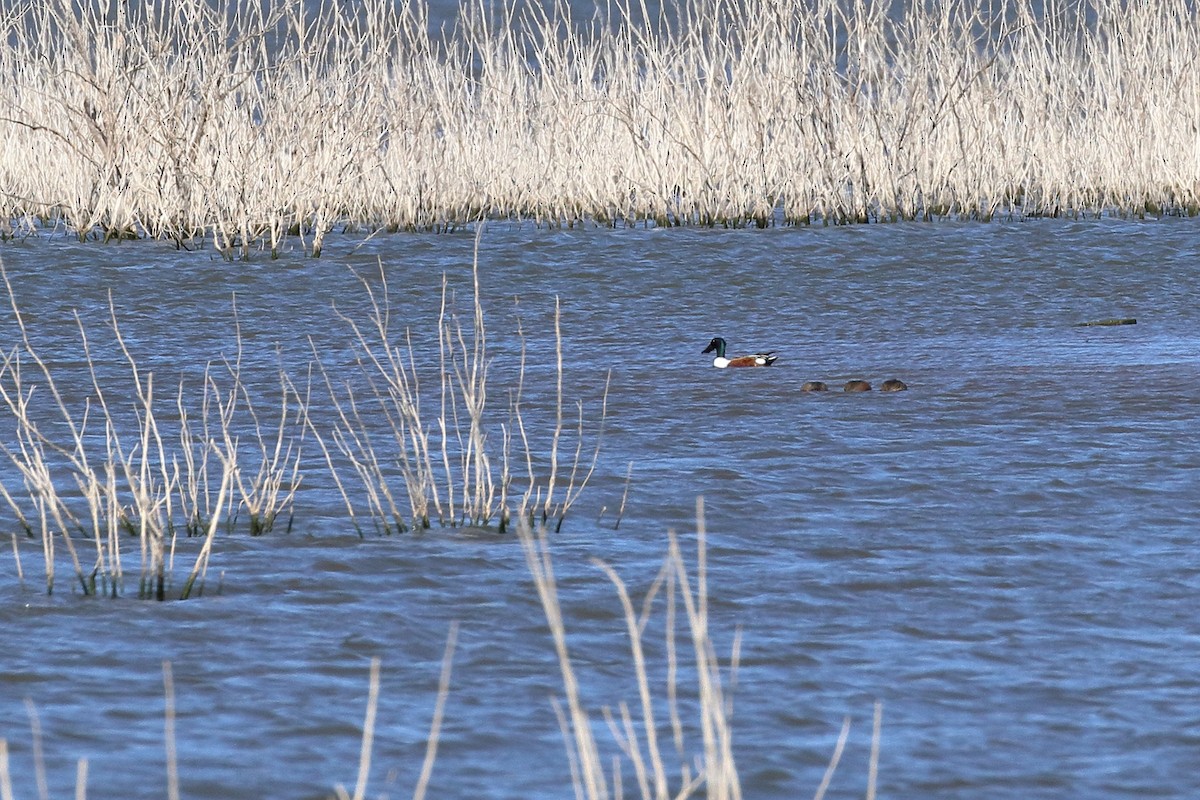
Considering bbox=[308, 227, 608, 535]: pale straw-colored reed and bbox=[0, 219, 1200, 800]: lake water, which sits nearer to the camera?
bbox=[0, 219, 1200, 800]: lake water

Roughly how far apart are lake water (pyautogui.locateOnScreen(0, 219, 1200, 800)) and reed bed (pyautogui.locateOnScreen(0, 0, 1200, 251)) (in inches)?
112

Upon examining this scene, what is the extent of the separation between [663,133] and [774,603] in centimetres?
786

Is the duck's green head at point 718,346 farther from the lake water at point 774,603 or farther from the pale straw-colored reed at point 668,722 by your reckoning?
the pale straw-colored reed at point 668,722

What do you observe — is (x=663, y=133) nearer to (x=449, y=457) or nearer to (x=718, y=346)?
(x=718, y=346)

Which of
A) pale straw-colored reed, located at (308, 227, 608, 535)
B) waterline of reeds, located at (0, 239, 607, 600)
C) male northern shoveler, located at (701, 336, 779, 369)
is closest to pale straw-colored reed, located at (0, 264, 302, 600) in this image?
waterline of reeds, located at (0, 239, 607, 600)

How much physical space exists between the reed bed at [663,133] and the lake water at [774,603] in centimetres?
284

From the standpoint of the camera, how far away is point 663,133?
11.7 metres

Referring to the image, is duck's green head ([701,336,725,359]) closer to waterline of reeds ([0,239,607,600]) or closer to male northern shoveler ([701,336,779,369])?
male northern shoveler ([701,336,779,369])

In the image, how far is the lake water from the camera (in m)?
3.16

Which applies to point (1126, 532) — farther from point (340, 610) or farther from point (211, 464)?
point (211, 464)

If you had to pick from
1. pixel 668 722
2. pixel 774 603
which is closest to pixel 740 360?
pixel 774 603

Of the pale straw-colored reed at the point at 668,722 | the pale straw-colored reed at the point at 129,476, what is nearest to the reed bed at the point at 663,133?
the pale straw-colored reed at the point at 129,476

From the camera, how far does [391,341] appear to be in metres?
8.72

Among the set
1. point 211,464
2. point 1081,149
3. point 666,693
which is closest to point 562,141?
point 1081,149
